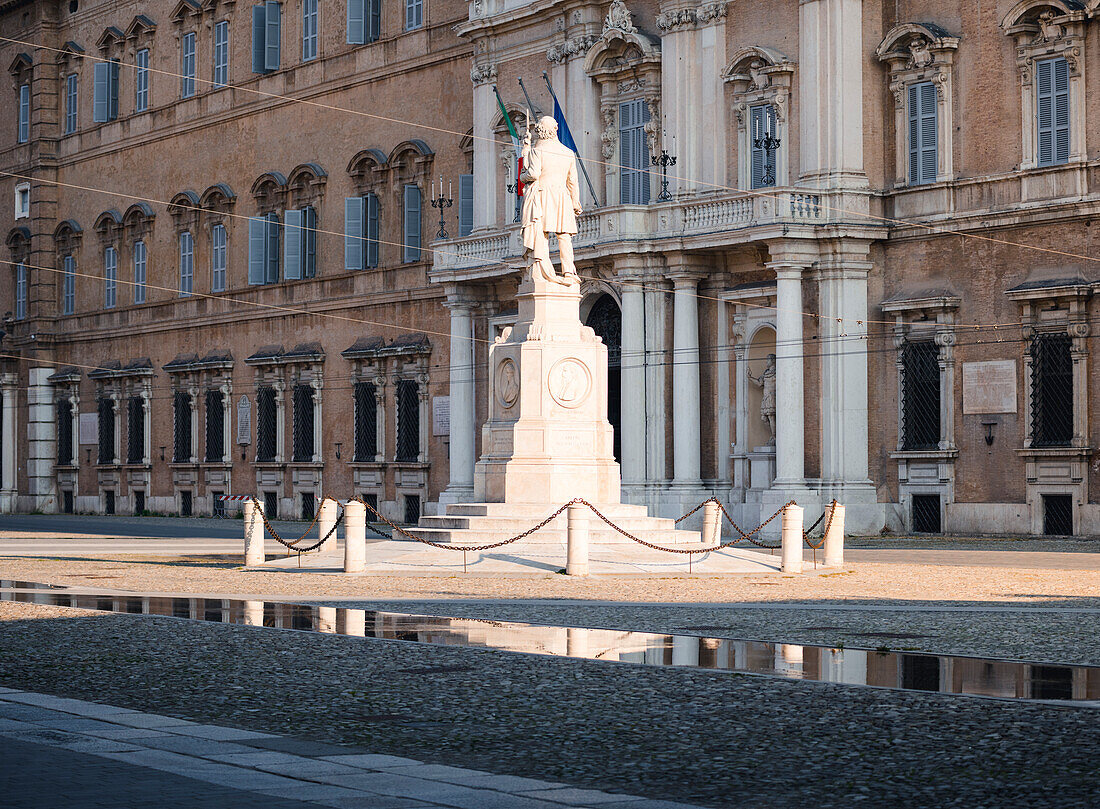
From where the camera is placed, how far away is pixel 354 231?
52719mm

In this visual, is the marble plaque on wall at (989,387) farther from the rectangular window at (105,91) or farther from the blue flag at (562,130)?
the rectangular window at (105,91)

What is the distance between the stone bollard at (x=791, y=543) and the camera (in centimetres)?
2638

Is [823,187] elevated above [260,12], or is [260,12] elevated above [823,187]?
[260,12]

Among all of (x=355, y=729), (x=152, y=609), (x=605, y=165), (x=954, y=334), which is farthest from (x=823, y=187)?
(x=355, y=729)

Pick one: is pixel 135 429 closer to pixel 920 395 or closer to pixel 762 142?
pixel 762 142

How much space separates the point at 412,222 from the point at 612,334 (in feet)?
30.0

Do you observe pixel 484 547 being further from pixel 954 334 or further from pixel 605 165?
pixel 605 165

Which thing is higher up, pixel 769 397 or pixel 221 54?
pixel 221 54

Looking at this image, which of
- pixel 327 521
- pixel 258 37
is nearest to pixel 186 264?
pixel 258 37

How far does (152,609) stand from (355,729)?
9.75 m

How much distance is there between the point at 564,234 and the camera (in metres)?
28.7

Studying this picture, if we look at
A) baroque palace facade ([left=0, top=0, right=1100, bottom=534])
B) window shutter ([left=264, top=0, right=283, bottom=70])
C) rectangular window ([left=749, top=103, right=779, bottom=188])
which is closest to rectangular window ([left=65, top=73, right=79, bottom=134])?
baroque palace facade ([left=0, top=0, right=1100, bottom=534])

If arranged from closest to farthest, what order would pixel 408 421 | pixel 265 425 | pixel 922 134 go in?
pixel 922 134 → pixel 408 421 → pixel 265 425

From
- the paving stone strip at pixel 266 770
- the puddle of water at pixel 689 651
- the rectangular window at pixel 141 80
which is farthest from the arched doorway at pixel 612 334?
the paving stone strip at pixel 266 770
